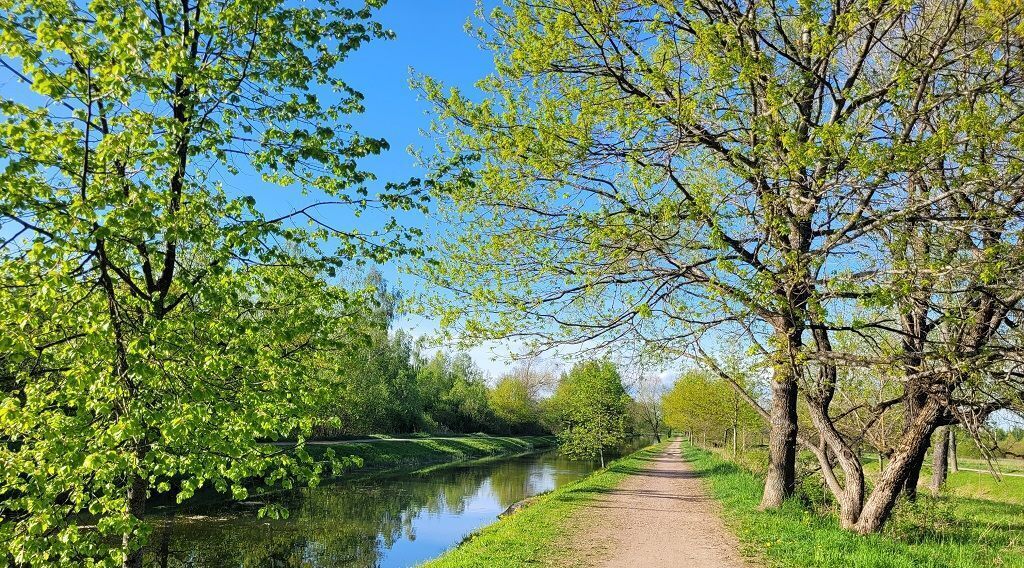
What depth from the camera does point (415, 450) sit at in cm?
3816

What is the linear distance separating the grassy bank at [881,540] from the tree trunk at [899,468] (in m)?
0.27

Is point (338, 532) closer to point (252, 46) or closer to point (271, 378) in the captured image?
point (271, 378)

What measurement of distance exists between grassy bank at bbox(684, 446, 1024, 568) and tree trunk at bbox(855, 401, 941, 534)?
0.27m

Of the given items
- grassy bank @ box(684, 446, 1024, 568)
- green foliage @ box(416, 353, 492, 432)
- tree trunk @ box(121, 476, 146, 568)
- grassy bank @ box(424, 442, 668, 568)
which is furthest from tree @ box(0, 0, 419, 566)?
green foliage @ box(416, 353, 492, 432)

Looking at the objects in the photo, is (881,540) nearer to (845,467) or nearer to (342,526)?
(845,467)

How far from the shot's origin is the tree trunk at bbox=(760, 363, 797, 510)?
11.4 metres

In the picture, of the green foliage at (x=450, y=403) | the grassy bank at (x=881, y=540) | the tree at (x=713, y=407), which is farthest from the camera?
the green foliage at (x=450, y=403)

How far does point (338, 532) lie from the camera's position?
51.9 feet

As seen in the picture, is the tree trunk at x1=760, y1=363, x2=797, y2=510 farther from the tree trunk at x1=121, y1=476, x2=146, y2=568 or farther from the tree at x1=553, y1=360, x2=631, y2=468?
the tree at x1=553, y1=360, x2=631, y2=468

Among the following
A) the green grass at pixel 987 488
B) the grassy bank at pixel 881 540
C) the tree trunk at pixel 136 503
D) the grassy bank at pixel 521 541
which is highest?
the tree trunk at pixel 136 503

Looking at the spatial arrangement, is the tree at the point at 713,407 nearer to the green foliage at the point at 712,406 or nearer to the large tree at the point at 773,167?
the green foliage at the point at 712,406

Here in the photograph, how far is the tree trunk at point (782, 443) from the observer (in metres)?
11.4

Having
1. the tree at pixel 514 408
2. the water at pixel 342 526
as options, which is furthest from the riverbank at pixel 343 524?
the tree at pixel 514 408

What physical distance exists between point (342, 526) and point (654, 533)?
969 centimetres
